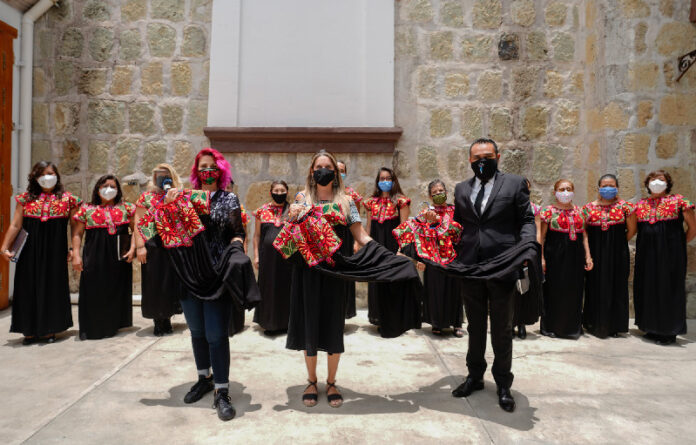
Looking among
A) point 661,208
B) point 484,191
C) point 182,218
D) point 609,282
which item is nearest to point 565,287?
point 609,282

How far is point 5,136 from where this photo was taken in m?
6.32

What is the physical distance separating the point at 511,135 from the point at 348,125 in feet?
7.98

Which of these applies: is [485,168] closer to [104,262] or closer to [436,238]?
[436,238]

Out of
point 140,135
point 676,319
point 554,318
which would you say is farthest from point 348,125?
point 676,319

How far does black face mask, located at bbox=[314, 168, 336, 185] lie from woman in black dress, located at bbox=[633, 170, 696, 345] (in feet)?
13.2

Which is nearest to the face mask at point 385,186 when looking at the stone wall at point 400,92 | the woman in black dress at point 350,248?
the woman in black dress at point 350,248

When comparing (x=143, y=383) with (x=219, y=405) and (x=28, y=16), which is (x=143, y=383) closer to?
(x=219, y=405)

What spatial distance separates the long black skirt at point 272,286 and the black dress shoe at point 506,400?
2.62m

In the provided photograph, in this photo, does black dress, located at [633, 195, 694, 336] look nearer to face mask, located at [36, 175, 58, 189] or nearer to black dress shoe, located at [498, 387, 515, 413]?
black dress shoe, located at [498, 387, 515, 413]

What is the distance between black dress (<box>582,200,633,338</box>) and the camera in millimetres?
5430

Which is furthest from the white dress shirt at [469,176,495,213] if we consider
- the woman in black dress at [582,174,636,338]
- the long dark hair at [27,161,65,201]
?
the long dark hair at [27,161,65,201]

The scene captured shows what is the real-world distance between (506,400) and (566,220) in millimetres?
2836

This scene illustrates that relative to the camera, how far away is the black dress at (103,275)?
202 inches

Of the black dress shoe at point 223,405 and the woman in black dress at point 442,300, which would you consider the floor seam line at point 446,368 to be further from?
the black dress shoe at point 223,405
